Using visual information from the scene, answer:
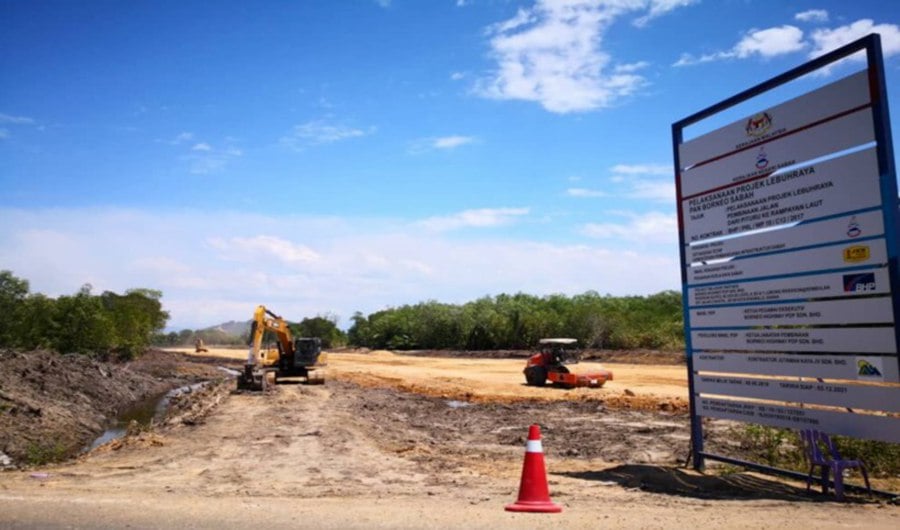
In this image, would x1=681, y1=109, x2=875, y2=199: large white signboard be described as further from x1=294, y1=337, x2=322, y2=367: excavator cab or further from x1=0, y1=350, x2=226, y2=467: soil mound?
x1=294, y1=337, x2=322, y2=367: excavator cab

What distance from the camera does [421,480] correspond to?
934cm

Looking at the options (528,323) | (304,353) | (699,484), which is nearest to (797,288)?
(699,484)

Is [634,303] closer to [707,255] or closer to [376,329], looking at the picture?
[376,329]

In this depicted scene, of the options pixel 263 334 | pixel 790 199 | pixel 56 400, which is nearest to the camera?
pixel 790 199

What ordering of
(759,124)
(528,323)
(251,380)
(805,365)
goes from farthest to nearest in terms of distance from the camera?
(528,323) → (251,380) → (759,124) → (805,365)

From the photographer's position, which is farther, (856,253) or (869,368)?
(856,253)

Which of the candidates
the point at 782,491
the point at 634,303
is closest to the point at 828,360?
the point at 782,491

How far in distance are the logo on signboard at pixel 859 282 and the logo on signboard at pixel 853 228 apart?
463mm

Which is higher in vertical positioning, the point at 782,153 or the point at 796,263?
the point at 782,153

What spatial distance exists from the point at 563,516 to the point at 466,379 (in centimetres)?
2943

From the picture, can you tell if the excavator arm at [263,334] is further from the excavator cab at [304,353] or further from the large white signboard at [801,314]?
the large white signboard at [801,314]

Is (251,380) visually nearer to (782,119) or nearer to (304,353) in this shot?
(304,353)

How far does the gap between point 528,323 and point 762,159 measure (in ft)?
183

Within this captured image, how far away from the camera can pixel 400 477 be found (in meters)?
9.67
